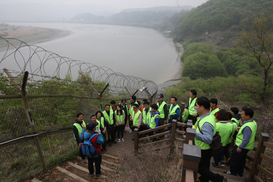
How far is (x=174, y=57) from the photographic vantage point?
47781 mm

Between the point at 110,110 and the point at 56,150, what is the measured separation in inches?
80.4

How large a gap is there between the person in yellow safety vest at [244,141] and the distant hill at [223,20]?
60525 mm

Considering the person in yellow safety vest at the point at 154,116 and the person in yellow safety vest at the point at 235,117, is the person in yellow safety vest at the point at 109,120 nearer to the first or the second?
the person in yellow safety vest at the point at 154,116

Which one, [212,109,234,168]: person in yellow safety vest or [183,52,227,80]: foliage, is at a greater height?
[212,109,234,168]: person in yellow safety vest

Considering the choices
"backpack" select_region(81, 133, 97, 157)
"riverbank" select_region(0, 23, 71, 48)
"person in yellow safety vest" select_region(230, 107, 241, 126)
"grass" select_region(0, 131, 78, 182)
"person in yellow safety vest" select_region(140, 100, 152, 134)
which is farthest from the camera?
"riverbank" select_region(0, 23, 71, 48)

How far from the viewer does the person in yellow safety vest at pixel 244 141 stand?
11.3 ft

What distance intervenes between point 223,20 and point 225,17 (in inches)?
49.5

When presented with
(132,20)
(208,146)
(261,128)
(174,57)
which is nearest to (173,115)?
(208,146)

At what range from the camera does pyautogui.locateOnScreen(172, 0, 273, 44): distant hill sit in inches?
2212

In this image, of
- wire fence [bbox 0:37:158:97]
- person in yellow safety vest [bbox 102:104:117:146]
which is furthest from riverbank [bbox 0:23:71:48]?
person in yellow safety vest [bbox 102:104:117:146]

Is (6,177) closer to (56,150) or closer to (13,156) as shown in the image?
(13,156)

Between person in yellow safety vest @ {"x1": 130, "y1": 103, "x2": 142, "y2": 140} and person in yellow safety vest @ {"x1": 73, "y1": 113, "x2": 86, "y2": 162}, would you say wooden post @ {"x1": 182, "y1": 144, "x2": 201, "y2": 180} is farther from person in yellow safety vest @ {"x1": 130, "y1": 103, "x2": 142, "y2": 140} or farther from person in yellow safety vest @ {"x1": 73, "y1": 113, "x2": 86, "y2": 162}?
person in yellow safety vest @ {"x1": 130, "y1": 103, "x2": 142, "y2": 140}

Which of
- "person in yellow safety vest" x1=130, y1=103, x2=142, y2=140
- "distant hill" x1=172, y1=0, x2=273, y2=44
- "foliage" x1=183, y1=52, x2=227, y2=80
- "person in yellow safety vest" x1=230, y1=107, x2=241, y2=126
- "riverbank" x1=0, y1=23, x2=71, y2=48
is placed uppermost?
"distant hill" x1=172, y1=0, x2=273, y2=44

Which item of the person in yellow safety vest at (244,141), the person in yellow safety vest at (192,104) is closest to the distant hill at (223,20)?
the person in yellow safety vest at (192,104)
